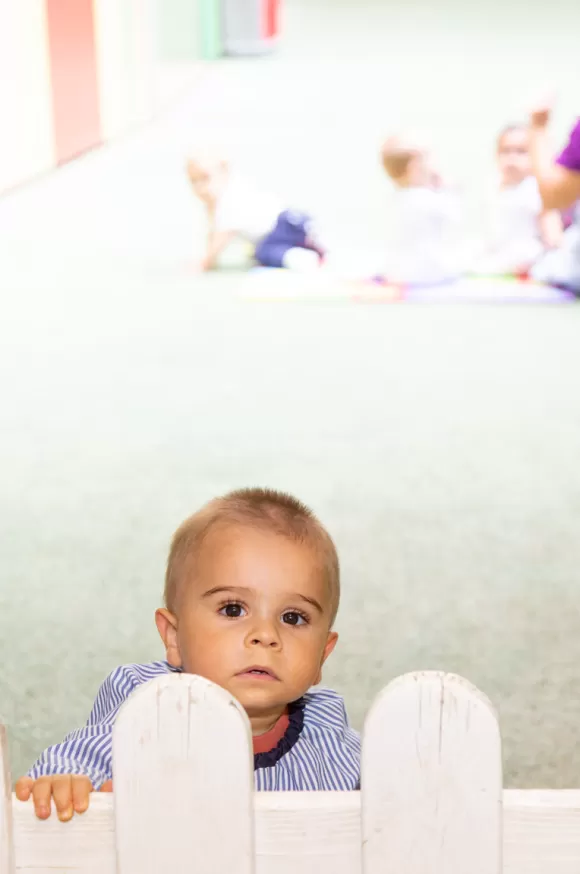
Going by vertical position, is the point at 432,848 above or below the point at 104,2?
below

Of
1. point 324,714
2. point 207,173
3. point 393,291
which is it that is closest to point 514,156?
point 393,291

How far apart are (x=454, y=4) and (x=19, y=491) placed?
11.5 m

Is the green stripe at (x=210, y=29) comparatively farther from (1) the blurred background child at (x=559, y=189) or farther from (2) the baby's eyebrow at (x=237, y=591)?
(2) the baby's eyebrow at (x=237, y=591)

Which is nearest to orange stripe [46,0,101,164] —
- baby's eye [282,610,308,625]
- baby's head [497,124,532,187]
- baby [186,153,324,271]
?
baby [186,153,324,271]

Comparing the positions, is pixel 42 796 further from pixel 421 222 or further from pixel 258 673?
pixel 421 222

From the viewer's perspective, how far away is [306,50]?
10.1 meters

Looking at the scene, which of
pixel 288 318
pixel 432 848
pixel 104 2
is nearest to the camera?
pixel 432 848

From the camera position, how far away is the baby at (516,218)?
4.10 m

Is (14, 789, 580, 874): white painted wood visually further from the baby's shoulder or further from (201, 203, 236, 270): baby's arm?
(201, 203, 236, 270): baby's arm

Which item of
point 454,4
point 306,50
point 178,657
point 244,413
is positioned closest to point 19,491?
point 244,413

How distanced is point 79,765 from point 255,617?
0.62 ft

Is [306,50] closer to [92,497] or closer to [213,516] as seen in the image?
[92,497]

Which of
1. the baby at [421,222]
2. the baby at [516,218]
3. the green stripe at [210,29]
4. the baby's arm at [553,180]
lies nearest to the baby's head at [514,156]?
the baby at [516,218]

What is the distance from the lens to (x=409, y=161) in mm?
4137
